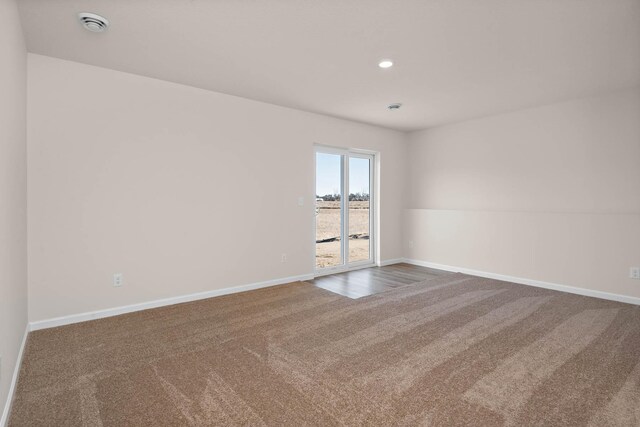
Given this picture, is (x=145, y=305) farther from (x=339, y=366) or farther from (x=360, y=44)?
(x=360, y=44)

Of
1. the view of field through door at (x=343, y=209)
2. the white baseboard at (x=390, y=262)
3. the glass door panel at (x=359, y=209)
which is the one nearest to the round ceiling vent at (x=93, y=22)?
the view of field through door at (x=343, y=209)

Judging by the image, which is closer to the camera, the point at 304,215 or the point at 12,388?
the point at 12,388

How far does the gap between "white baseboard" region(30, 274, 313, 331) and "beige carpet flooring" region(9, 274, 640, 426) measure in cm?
14

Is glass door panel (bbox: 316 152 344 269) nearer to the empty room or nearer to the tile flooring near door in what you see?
the empty room

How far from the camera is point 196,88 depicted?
3854mm

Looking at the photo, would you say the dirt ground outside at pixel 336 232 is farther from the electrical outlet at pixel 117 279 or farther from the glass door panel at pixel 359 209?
the electrical outlet at pixel 117 279

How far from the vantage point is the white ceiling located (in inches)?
90.9

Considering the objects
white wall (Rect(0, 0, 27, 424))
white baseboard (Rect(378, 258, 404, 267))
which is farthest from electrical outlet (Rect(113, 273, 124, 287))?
white baseboard (Rect(378, 258, 404, 267))

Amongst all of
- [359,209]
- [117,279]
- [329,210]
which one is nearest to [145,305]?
[117,279]

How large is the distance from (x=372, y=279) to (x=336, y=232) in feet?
3.34

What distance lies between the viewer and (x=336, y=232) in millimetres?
5520

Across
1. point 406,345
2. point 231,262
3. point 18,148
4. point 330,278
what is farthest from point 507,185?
point 18,148

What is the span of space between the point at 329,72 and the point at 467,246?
3691 millimetres

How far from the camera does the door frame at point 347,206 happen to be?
5254mm
